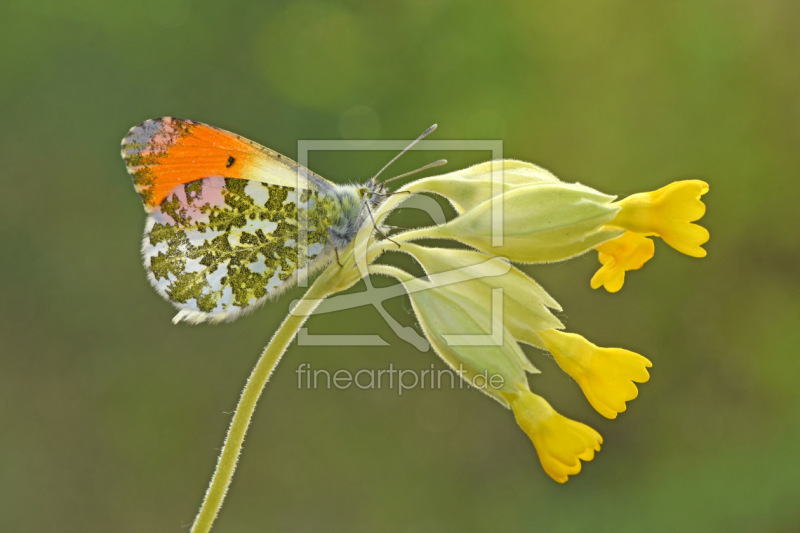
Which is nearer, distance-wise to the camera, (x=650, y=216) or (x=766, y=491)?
(x=650, y=216)

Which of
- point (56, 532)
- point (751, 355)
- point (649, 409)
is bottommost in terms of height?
point (56, 532)

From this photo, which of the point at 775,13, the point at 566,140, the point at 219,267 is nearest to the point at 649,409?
the point at 566,140

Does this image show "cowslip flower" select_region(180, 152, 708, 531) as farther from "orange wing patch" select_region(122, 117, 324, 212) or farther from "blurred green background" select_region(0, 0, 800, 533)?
"blurred green background" select_region(0, 0, 800, 533)

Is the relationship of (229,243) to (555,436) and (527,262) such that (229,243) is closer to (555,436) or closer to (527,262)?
(527,262)

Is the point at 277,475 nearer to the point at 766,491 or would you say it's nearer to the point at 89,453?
the point at 89,453

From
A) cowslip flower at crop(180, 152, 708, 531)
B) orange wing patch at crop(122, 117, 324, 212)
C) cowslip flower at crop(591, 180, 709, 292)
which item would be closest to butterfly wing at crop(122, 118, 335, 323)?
orange wing patch at crop(122, 117, 324, 212)

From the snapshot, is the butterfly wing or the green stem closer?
the green stem

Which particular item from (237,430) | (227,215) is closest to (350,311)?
(227,215)
